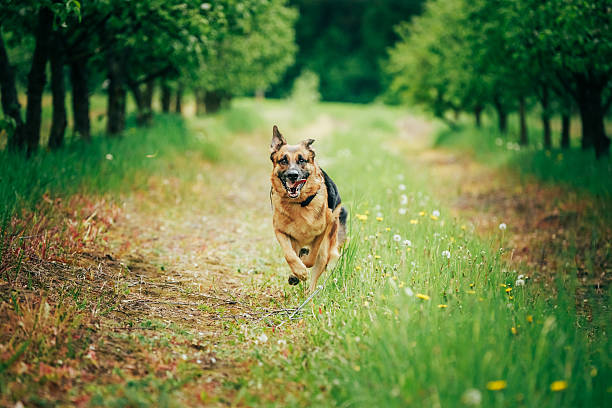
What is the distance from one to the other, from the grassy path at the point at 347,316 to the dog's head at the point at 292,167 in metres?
0.95

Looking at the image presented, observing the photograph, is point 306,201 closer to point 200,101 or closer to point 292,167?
point 292,167

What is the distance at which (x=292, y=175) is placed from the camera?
4102mm

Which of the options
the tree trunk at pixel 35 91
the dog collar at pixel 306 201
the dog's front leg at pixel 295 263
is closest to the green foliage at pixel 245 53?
the tree trunk at pixel 35 91

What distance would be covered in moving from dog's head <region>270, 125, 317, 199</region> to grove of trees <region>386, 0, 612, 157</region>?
5.23 meters

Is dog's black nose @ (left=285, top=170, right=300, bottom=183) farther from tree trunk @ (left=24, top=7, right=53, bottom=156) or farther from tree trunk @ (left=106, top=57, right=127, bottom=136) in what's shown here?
tree trunk @ (left=106, top=57, right=127, bottom=136)

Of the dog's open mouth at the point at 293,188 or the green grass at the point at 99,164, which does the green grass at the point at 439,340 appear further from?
the green grass at the point at 99,164

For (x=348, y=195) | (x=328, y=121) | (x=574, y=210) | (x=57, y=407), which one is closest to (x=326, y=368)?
(x=57, y=407)

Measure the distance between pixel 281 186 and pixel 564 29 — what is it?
5894mm

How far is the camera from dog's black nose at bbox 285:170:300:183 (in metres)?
4.09

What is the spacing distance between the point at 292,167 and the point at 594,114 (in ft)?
28.7

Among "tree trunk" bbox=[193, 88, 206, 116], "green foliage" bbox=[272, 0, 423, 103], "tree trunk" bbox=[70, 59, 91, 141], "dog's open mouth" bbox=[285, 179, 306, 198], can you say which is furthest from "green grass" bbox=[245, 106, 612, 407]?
"green foliage" bbox=[272, 0, 423, 103]

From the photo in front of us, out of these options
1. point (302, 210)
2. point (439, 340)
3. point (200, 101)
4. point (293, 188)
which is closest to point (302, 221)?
point (302, 210)

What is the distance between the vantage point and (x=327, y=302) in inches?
167

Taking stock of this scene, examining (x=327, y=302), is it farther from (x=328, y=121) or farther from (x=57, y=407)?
(x=328, y=121)
